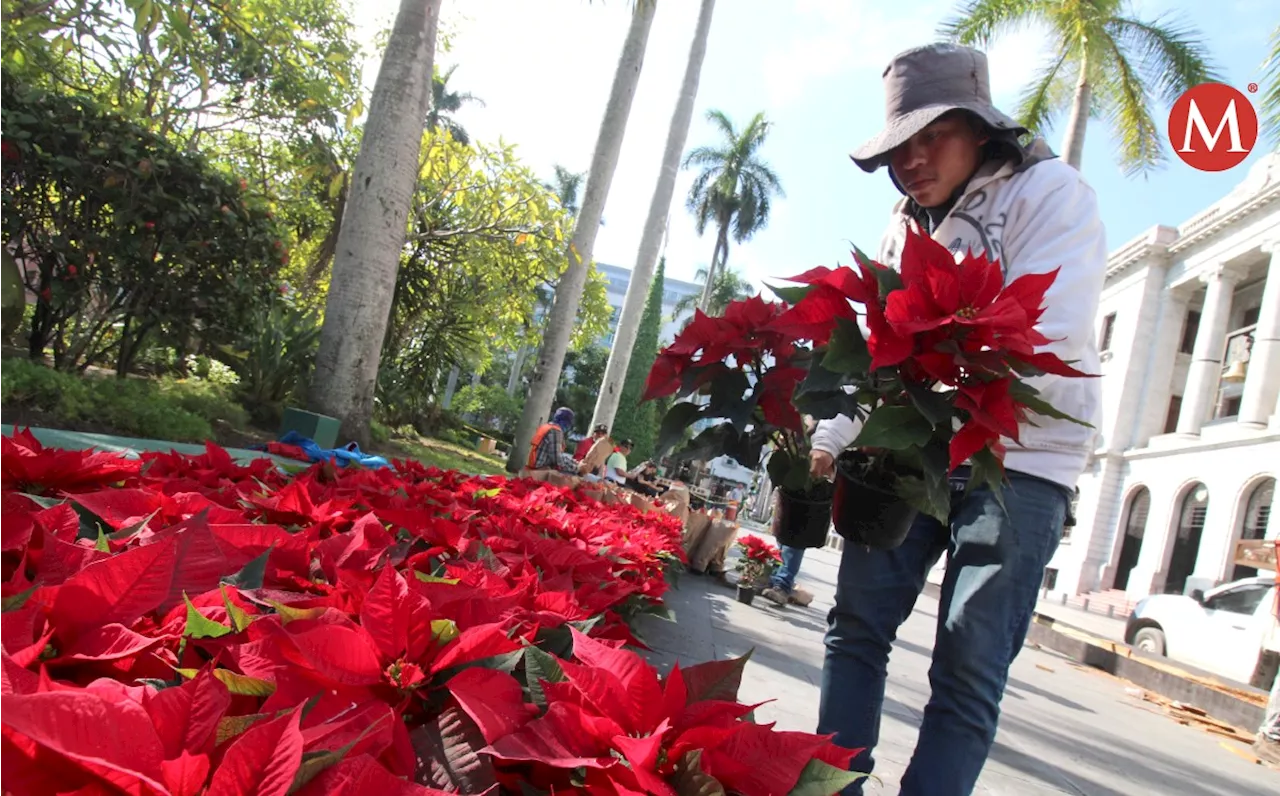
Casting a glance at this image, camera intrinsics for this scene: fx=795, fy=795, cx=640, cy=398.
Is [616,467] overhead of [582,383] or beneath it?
beneath

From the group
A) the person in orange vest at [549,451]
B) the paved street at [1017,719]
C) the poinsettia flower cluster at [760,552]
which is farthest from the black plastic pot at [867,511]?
the person in orange vest at [549,451]

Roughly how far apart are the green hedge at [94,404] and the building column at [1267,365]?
22104mm

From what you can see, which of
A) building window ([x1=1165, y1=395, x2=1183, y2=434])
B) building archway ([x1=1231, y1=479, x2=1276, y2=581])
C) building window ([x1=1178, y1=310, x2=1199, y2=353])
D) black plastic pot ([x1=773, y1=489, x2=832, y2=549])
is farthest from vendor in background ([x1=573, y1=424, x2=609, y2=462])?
building window ([x1=1178, y1=310, x2=1199, y2=353])

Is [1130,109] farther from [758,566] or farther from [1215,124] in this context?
[758,566]

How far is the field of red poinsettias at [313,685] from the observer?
0.59 meters

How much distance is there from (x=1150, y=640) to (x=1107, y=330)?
63.6ft

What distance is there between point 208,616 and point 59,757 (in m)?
0.35

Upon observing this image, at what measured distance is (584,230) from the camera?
11172 mm

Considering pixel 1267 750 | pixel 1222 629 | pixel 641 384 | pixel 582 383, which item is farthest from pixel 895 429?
pixel 582 383

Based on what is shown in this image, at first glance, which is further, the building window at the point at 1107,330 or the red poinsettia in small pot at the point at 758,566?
the building window at the point at 1107,330

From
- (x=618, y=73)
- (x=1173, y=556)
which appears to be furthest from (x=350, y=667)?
(x=1173, y=556)

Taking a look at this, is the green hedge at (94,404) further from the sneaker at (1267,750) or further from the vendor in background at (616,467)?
the sneaker at (1267,750)

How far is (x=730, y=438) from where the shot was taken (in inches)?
67.1

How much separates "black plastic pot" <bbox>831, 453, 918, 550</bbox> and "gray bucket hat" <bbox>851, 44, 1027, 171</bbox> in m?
0.76
